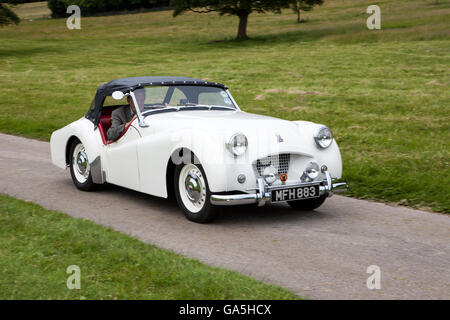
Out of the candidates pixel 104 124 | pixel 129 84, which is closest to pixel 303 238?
pixel 129 84

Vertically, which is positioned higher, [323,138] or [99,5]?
[99,5]

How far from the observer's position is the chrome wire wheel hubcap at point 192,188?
6461mm

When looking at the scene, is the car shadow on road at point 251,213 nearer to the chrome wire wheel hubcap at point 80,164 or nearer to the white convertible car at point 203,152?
the white convertible car at point 203,152

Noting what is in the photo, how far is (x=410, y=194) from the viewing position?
7832mm

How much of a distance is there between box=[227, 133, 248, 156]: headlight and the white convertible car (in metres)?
0.01

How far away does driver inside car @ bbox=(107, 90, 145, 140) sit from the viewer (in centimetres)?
766

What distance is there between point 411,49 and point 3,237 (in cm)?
2625

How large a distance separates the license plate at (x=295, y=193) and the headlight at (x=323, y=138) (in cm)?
50

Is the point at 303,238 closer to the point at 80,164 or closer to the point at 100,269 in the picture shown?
the point at 100,269

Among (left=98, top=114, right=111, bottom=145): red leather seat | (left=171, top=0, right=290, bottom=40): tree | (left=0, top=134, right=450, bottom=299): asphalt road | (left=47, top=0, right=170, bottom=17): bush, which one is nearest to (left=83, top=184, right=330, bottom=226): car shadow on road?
(left=0, top=134, right=450, bottom=299): asphalt road

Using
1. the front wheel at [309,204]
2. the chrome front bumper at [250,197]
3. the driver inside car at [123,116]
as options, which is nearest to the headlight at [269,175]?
the chrome front bumper at [250,197]

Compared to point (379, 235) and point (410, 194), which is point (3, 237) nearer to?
point (379, 235)

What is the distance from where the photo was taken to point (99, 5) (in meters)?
86.3

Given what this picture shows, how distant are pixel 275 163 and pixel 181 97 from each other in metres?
1.93
